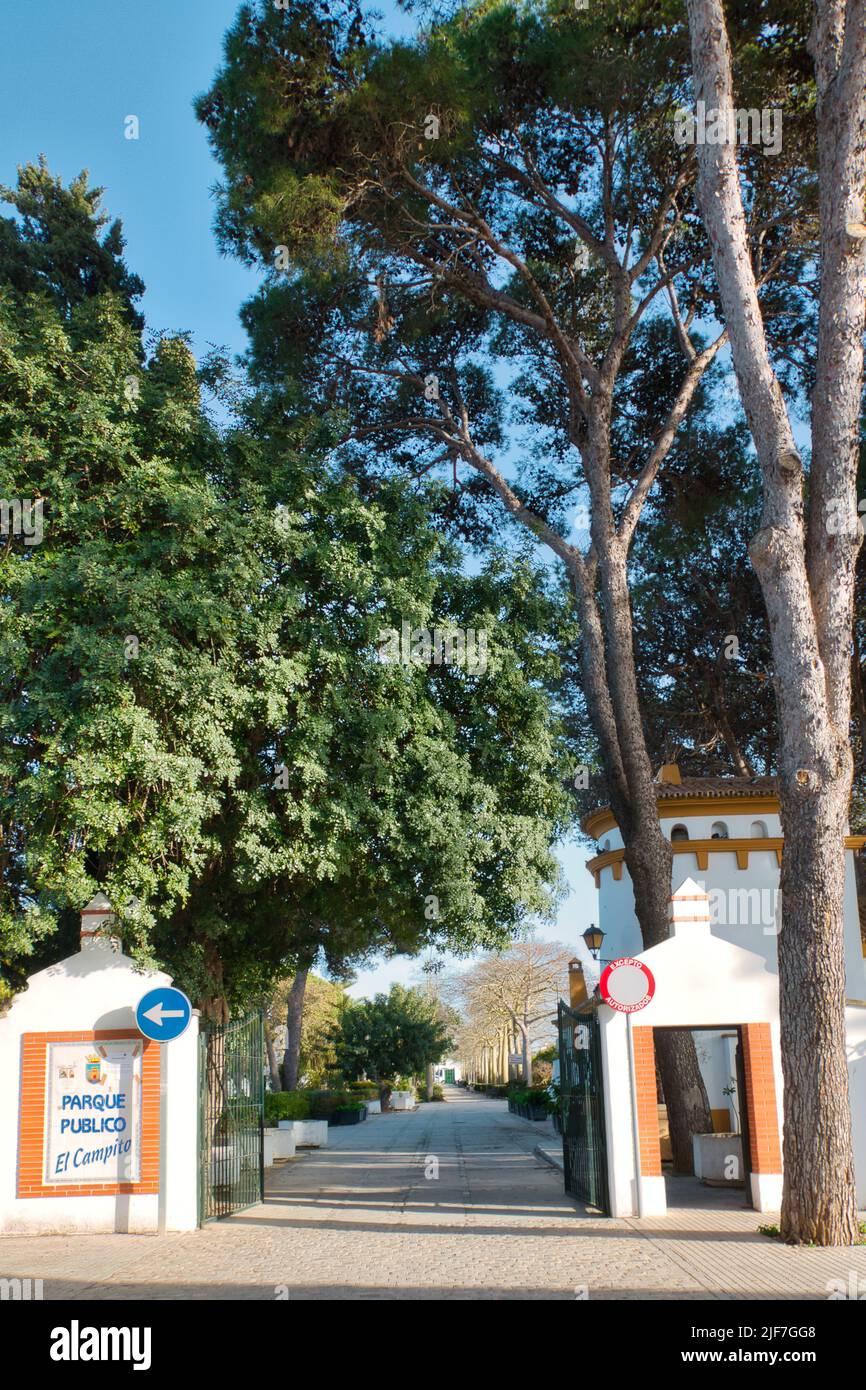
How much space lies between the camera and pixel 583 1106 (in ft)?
46.7

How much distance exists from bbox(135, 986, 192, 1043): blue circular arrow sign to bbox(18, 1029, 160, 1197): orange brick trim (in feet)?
3.44

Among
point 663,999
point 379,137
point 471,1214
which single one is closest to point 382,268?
point 379,137

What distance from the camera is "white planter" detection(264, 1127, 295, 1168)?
22859 millimetres

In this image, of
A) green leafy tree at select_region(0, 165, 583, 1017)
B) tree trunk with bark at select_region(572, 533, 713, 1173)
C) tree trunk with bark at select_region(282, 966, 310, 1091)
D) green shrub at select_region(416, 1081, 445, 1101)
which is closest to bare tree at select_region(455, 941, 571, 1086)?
green shrub at select_region(416, 1081, 445, 1101)

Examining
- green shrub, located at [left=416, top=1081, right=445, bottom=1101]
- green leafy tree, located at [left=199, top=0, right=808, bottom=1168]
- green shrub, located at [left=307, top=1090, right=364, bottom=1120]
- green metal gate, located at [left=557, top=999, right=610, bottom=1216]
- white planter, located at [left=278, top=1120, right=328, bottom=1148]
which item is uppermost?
green leafy tree, located at [left=199, top=0, right=808, bottom=1168]

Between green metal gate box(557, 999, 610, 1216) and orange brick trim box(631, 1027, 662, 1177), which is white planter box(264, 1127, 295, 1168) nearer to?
green metal gate box(557, 999, 610, 1216)

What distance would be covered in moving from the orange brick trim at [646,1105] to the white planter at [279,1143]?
A: 11842 mm

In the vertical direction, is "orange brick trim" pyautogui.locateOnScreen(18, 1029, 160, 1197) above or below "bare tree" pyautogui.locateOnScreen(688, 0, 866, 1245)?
below

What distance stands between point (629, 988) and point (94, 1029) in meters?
6.32

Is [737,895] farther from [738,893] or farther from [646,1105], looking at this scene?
[646,1105]

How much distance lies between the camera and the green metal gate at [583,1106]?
43.7ft

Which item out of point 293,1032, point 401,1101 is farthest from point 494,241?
point 401,1101

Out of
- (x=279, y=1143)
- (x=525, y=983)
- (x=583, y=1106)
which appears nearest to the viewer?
(x=583, y=1106)
